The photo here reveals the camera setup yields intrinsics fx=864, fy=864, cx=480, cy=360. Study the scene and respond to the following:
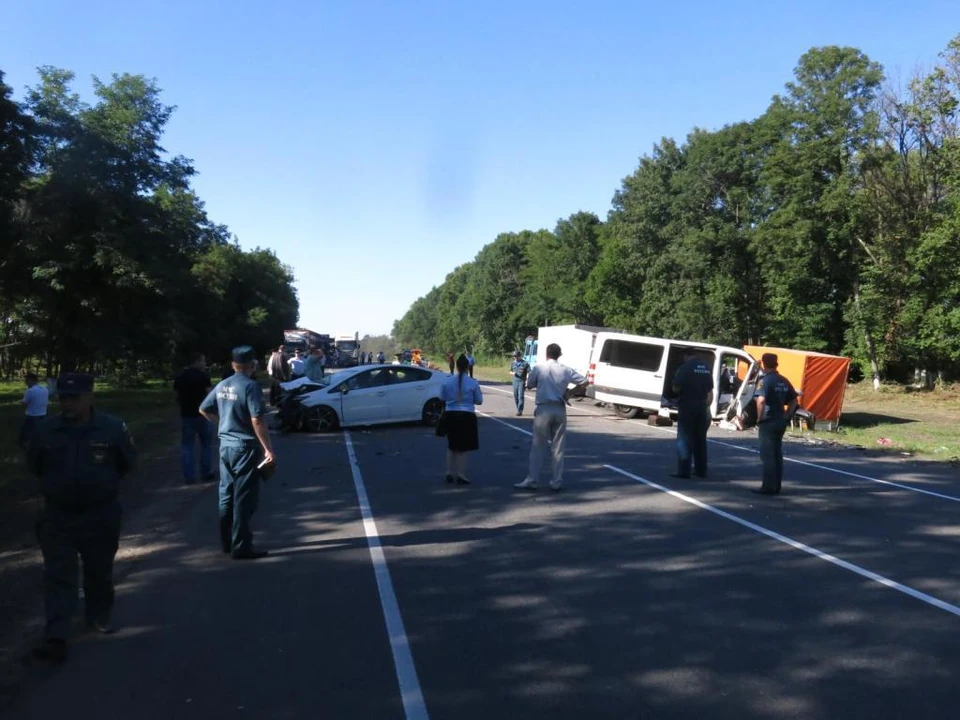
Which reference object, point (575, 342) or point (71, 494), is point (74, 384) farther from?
point (575, 342)

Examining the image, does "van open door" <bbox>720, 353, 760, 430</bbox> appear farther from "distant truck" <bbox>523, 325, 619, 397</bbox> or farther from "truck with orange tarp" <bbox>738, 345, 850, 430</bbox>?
"distant truck" <bbox>523, 325, 619, 397</bbox>

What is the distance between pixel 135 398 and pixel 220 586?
30271 millimetres

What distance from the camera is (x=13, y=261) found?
29047mm

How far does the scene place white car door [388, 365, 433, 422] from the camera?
62.8 ft

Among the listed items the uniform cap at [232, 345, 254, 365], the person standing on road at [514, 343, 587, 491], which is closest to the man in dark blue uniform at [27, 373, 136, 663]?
the uniform cap at [232, 345, 254, 365]

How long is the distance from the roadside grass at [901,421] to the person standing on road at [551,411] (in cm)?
1050

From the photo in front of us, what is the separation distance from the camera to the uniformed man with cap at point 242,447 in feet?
24.8

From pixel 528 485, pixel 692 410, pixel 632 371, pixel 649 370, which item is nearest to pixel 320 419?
pixel 528 485

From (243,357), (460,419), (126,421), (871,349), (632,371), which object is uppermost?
(871,349)

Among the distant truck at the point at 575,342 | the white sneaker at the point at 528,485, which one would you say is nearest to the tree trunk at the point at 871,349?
the distant truck at the point at 575,342

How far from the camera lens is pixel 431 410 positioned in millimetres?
19578

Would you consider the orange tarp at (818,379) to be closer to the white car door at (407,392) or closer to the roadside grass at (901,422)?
the roadside grass at (901,422)

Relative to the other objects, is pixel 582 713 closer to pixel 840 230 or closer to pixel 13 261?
pixel 13 261

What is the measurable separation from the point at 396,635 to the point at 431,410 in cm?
1393
